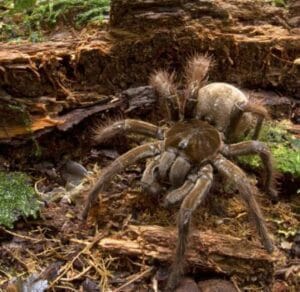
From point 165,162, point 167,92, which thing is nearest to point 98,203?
point 165,162

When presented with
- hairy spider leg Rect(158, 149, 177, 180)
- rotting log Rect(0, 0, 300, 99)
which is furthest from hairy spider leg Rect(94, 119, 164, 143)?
rotting log Rect(0, 0, 300, 99)

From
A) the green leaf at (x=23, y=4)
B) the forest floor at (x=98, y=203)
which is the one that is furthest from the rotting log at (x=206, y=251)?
the green leaf at (x=23, y=4)

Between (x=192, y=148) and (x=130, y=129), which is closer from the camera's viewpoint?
(x=192, y=148)

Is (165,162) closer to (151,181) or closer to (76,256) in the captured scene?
(151,181)

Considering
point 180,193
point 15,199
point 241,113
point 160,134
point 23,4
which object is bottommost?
point 15,199

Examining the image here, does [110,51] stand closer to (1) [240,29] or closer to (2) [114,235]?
(1) [240,29]

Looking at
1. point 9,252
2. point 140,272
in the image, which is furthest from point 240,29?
point 9,252
